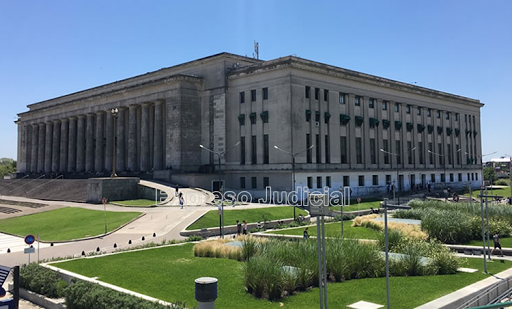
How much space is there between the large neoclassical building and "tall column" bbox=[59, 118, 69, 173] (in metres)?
3.13

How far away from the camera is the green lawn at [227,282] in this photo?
1449 cm

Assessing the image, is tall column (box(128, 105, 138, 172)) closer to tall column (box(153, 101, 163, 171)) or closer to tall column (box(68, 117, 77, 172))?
tall column (box(153, 101, 163, 171))

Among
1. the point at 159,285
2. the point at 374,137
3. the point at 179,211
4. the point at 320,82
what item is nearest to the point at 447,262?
the point at 159,285

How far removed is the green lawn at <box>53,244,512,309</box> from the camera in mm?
14492

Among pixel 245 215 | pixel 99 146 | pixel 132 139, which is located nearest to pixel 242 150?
pixel 245 215

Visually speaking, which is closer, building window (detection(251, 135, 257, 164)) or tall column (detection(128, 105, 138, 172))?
building window (detection(251, 135, 257, 164))

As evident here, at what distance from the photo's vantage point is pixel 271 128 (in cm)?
5791

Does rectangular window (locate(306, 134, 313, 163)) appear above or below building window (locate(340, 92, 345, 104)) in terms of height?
below

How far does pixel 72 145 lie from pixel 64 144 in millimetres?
3968

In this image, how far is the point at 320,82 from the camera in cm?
5962

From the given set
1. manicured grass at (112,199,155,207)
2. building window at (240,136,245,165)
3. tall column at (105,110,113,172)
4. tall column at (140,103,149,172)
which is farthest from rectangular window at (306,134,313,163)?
tall column at (105,110,113,172)

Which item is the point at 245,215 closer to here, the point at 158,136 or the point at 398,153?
the point at 158,136

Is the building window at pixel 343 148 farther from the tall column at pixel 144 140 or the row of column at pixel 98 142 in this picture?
the tall column at pixel 144 140

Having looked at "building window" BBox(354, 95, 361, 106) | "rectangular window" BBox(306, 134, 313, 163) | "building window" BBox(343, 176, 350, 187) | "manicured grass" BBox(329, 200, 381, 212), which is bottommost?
"manicured grass" BBox(329, 200, 381, 212)
